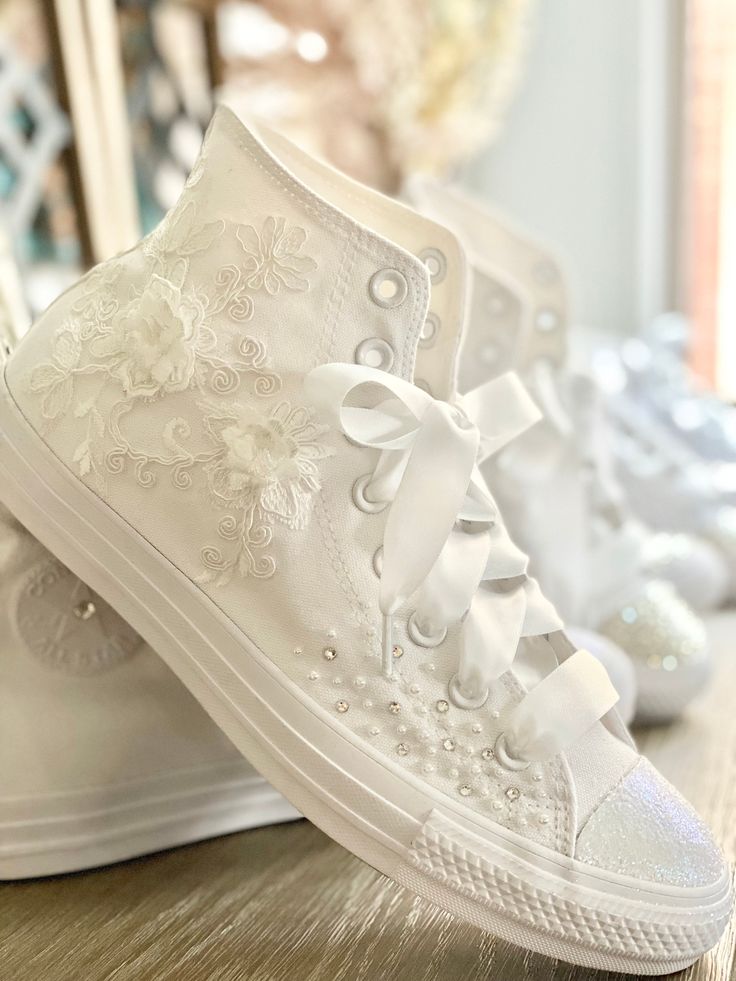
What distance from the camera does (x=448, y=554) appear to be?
54 cm

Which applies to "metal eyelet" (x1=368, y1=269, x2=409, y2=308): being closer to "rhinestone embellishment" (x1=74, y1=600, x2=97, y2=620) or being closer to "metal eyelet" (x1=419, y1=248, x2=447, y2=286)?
"metal eyelet" (x1=419, y1=248, x2=447, y2=286)

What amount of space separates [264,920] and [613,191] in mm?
1946

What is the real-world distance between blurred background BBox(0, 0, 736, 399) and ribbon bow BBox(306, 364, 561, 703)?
0.33 meters

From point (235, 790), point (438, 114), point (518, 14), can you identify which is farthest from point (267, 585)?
point (518, 14)

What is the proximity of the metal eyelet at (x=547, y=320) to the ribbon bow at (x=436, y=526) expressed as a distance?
43cm

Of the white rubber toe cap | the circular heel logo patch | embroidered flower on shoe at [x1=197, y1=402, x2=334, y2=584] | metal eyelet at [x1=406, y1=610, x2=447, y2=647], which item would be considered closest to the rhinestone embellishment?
the circular heel logo patch

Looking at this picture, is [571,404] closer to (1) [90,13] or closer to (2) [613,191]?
(1) [90,13]

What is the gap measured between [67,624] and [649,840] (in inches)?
14.0

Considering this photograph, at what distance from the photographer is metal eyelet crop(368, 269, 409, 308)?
56 centimetres

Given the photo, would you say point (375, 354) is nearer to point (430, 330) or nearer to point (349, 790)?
point (430, 330)

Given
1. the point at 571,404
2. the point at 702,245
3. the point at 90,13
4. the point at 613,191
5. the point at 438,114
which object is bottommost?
the point at 702,245

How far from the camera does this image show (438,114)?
1.80 m
